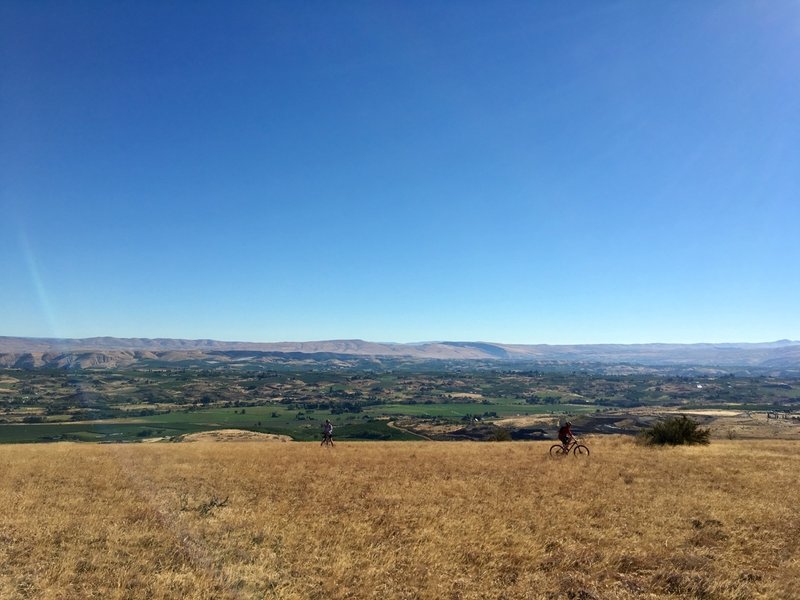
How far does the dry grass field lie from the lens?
10.2 metres

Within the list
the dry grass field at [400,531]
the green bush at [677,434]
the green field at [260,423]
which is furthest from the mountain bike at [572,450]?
the green field at [260,423]

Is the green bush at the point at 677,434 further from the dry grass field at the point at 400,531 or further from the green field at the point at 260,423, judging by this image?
the green field at the point at 260,423

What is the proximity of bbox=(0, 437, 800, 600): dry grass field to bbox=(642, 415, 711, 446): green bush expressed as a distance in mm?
9208

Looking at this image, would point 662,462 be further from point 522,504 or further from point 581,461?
point 522,504

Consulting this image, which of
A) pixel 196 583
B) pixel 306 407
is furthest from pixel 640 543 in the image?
pixel 306 407

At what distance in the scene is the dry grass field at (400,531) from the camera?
10.2 meters

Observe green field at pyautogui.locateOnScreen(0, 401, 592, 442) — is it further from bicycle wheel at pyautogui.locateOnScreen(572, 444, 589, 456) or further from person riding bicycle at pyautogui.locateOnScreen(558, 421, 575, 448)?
person riding bicycle at pyautogui.locateOnScreen(558, 421, 575, 448)

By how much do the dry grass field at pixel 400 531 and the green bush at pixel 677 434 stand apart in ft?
30.2

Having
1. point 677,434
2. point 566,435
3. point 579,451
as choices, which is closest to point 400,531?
point 566,435

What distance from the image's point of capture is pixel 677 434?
32938 mm

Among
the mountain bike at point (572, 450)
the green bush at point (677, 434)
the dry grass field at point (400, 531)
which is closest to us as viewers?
the dry grass field at point (400, 531)

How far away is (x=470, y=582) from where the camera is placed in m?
10.5

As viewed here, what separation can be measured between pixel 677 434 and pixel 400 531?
26.7 metres

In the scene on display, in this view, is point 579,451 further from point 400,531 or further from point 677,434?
point 400,531
